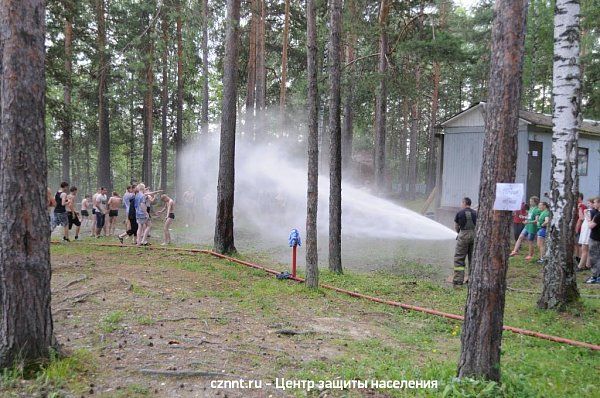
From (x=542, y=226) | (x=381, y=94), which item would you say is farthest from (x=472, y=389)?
(x=381, y=94)

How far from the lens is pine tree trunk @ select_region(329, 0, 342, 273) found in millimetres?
9820

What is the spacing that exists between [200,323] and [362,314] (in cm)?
278

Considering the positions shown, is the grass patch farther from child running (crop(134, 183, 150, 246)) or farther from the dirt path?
child running (crop(134, 183, 150, 246))

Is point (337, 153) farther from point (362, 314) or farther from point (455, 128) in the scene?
point (455, 128)

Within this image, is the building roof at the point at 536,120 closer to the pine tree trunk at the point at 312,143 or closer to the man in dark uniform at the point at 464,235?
the man in dark uniform at the point at 464,235

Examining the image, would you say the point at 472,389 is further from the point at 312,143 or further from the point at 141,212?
the point at 141,212

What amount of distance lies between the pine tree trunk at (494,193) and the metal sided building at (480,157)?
51.4ft

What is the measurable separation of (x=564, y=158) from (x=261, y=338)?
18.9ft

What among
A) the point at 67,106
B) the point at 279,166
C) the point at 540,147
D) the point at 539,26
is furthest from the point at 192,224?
the point at 539,26

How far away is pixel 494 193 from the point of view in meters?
4.23

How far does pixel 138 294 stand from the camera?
7.90m

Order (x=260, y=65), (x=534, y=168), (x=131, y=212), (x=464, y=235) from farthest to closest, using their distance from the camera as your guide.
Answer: (x=260, y=65) < (x=534, y=168) < (x=131, y=212) < (x=464, y=235)

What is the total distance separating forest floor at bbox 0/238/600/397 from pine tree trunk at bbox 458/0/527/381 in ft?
1.23

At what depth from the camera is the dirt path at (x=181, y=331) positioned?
460 cm
